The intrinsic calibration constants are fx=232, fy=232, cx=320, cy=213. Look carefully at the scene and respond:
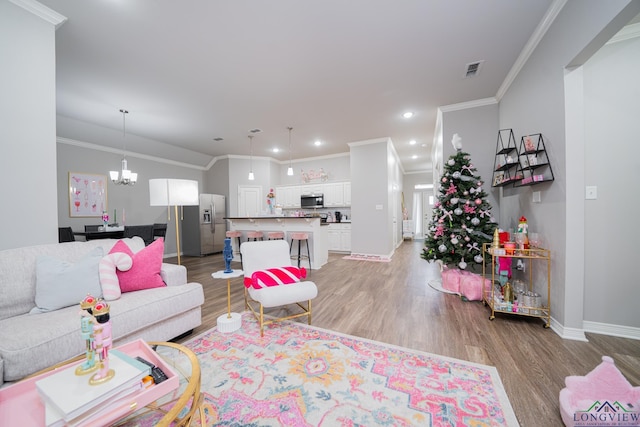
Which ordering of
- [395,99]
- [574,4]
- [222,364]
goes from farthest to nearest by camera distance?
[395,99], [574,4], [222,364]

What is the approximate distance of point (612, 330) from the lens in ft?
6.71

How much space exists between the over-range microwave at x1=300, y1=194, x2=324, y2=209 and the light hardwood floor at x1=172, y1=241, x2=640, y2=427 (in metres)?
3.41

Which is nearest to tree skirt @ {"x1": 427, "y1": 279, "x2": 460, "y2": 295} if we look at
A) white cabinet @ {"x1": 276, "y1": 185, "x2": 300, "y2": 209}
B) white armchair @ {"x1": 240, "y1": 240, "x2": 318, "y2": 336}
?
white armchair @ {"x1": 240, "y1": 240, "x2": 318, "y2": 336}

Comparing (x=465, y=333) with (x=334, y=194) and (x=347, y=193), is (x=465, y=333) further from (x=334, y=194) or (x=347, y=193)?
(x=334, y=194)

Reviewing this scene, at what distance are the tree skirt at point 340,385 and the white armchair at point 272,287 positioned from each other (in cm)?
32

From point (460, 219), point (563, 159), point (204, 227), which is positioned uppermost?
point (563, 159)

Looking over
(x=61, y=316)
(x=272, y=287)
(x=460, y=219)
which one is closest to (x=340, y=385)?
(x=272, y=287)

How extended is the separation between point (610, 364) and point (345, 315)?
1866 mm

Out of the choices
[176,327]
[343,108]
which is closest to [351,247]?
[343,108]

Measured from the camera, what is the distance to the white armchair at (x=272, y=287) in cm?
213

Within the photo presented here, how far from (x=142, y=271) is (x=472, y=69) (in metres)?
4.40

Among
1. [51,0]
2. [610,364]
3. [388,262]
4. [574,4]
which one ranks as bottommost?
[388,262]

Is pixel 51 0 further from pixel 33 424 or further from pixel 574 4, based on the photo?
pixel 574 4

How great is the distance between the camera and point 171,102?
3785mm
